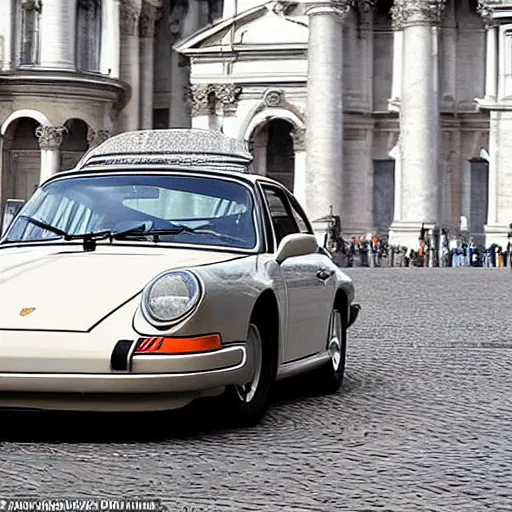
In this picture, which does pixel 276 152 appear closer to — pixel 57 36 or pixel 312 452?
pixel 57 36

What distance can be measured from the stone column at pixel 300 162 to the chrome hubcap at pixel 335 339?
1462 inches

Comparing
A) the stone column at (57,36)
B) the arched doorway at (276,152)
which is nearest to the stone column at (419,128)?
the arched doorway at (276,152)

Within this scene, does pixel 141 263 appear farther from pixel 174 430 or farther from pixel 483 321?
pixel 483 321

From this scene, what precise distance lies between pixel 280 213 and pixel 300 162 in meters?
38.6

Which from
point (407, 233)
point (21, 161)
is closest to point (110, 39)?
point (21, 161)

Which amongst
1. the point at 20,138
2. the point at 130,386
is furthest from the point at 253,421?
the point at 20,138

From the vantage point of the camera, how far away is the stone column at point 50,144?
47750mm

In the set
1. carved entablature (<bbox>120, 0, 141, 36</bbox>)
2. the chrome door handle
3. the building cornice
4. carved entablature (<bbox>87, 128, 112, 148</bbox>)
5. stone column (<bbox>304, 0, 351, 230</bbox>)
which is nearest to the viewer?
the chrome door handle

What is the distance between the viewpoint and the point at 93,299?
7.22 m

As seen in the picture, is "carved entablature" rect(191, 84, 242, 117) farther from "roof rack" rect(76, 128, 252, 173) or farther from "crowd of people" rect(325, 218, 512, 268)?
"roof rack" rect(76, 128, 252, 173)

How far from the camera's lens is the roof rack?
32.6 ft

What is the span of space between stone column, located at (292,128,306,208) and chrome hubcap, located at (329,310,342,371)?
37.1 m

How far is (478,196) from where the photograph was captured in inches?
1868

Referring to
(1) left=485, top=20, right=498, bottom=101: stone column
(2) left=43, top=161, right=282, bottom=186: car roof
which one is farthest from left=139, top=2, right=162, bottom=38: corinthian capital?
(2) left=43, top=161, right=282, bottom=186: car roof
